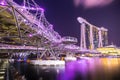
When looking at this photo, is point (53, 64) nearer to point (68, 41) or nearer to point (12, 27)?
point (68, 41)

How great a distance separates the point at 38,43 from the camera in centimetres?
7588

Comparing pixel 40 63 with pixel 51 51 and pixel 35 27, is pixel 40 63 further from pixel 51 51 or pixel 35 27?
pixel 35 27

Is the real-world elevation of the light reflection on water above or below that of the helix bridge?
below

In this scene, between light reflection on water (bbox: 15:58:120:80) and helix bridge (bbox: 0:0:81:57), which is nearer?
helix bridge (bbox: 0:0:81:57)

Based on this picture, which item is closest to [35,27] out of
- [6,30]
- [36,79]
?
[6,30]

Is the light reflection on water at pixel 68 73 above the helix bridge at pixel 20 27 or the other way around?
the other way around

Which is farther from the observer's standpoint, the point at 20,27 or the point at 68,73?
the point at 68,73

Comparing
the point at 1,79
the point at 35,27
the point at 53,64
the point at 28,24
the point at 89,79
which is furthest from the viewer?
the point at 53,64

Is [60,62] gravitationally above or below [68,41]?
below

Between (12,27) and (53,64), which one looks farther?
(53,64)

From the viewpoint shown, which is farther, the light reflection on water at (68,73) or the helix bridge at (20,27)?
the light reflection on water at (68,73)

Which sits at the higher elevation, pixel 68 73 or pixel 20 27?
pixel 20 27

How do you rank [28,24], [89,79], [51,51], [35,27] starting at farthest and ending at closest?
[51,51] < [35,27] < [89,79] < [28,24]

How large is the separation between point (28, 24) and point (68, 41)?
3796cm
